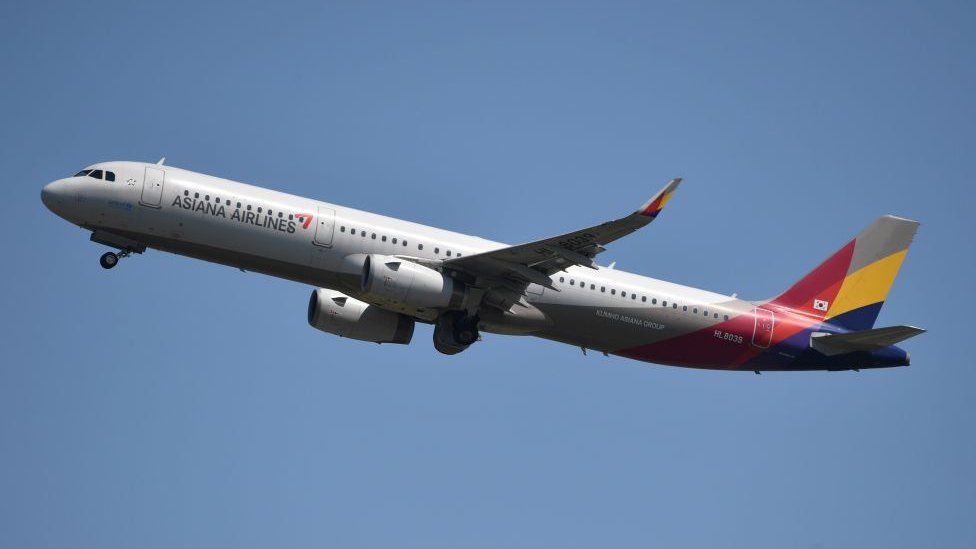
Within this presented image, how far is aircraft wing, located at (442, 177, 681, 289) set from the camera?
37.0 metres

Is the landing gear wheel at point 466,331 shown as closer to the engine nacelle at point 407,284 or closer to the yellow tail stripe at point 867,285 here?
the engine nacelle at point 407,284

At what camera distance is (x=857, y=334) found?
45.8 metres

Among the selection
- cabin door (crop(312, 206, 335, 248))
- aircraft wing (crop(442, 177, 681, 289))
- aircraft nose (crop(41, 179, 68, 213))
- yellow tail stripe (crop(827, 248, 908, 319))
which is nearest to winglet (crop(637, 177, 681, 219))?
aircraft wing (crop(442, 177, 681, 289))

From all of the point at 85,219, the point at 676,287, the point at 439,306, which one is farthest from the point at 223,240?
the point at 676,287

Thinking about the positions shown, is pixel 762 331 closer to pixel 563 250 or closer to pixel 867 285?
pixel 867 285

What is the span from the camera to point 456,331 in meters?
43.1

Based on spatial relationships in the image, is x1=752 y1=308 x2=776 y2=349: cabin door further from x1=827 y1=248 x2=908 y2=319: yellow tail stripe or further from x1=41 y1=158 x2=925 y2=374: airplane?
x1=827 y1=248 x2=908 y2=319: yellow tail stripe

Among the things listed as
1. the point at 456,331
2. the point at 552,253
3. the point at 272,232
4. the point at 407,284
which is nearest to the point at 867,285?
the point at 552,253

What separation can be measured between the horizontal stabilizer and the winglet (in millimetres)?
11971

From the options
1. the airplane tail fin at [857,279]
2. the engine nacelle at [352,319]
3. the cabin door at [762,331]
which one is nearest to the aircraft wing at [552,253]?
the engine nacelle at [352,319]

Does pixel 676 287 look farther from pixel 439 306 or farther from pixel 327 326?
pixel 327 326

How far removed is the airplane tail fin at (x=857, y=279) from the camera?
48.7 metres

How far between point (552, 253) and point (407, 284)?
496 cm

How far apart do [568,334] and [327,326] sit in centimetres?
910
